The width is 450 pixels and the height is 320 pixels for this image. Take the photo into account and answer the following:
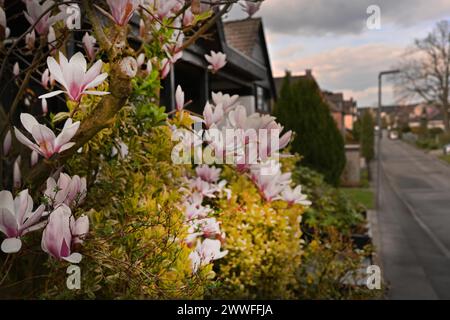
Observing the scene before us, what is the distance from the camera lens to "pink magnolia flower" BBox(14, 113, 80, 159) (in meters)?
1.04

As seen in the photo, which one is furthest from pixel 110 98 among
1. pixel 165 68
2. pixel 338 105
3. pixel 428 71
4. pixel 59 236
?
pixel 338 105

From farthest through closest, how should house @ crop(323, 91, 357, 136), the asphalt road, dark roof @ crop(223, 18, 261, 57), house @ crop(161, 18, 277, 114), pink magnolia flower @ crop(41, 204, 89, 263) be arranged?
1. house @ crop(323, 91, 357, 136)
2. dark roof @ crop(223, 18, 261, 57)
3. house @ crop(161, 18, 277, 114)
4. the asphalt road
5. pink magnolia flower @ crop(41, 204, 89, 263)

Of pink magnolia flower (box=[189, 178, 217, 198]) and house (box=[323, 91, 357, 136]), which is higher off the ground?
house (box=[323, 91, 357, 136])

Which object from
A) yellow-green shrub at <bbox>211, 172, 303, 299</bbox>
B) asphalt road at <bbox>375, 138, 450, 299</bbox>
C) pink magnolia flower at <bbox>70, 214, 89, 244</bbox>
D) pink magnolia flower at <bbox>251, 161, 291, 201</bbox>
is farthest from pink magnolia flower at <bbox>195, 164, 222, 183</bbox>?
asphalt road at <bbox>375, 138, 450, 299</bbox>

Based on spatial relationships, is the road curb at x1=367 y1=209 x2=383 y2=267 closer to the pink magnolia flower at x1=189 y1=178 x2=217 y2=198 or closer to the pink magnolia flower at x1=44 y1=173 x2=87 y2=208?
the pink magnolia flower at x1=189 y1=178 x2=217 y2=198

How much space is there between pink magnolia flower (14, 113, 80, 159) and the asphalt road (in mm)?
5226

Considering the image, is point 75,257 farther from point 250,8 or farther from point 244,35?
point 244,35

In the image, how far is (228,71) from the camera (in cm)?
1140

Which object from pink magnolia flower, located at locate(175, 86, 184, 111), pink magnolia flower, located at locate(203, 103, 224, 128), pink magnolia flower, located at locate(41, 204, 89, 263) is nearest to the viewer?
pink magnolia flower, located at locate(41, 204, 89, 263)

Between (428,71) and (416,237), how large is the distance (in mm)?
23041

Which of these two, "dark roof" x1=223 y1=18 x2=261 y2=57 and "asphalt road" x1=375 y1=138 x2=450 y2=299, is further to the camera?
"dark roof" x1=223 y1=18 x2=261 y2=57

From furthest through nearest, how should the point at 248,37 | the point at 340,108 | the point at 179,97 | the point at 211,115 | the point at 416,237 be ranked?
the point at 340,108
the point at 248,37
the point at 416,237
the point at 179,97
the point at 211,115

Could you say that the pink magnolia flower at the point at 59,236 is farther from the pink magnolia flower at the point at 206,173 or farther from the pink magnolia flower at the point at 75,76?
the pink magnolia flower at the point at 206,173
